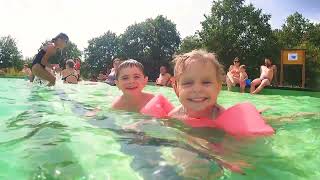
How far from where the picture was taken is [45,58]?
31.9 feet

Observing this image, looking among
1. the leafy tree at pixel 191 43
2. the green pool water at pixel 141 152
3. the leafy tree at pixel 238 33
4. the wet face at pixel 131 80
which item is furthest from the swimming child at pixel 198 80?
the leafy tree at pixel 191 43

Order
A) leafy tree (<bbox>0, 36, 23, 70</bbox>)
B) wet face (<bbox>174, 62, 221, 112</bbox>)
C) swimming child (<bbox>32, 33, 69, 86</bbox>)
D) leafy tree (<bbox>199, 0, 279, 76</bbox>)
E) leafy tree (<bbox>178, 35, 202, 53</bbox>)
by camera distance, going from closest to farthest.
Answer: wet face (<bbox>174, 62, 221, 112</bbox>)
swimming child (<bbox>32, 33, 69, 86</bbox>)
leafy tree (<bbox>199, 0, 279, 76</bbox>)
leafy tree (<bbox>178, 35, 202, 53</bbox>)
leafy tree (<bbox>0, 36, 23, 70</bbox>)

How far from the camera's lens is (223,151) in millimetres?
2613

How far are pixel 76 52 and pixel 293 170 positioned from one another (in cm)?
7232

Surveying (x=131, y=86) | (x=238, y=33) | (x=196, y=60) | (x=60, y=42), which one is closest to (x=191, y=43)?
(x=238, y=33)

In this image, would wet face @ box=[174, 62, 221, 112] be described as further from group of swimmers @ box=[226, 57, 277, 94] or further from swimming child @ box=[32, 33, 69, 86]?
group of swimmers @ box=[226, 57, 277, 94]

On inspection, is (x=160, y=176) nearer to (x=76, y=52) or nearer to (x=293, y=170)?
(x=293, y=170)

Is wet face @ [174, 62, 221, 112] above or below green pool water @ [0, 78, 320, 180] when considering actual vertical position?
above

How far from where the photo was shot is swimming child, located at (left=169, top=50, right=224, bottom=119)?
3.28m

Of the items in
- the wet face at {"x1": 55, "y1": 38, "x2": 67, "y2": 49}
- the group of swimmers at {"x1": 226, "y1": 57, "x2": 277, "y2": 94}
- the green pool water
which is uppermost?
the wet face at {"x1": 55, "y1": 38, "x2": 67, "y2": 49}

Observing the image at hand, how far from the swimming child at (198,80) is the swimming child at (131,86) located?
1.70m

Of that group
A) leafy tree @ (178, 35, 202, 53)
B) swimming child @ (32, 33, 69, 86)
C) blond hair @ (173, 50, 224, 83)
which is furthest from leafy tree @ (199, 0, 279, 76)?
blond hair @ (173, 50, 224, 83)

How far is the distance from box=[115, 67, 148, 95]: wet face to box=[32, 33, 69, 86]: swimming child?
4904 mm

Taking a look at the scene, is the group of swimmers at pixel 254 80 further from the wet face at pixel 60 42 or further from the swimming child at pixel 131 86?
the swimming child at pixel 131 86
